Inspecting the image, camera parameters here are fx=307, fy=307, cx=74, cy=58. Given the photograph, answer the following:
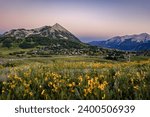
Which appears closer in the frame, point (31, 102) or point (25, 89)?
point (31, 102)

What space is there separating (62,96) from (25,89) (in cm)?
141

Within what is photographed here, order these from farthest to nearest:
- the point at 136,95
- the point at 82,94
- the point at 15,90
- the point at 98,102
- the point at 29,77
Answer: the point at 29,77, the point at 15,90, the point at 82,94, the point at 136,95, the point at 98,102

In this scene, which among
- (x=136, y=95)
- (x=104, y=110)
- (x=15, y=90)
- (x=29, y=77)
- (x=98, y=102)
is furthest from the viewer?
(x=29, y=77)

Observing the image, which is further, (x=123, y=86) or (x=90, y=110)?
(x=123, y=86)

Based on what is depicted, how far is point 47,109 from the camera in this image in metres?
5.43

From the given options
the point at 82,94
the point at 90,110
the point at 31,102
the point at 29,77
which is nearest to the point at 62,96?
the point at 82,94

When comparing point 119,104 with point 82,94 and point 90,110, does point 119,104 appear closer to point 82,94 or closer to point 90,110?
point 90,110

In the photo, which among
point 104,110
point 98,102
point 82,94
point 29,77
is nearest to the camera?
point 104,110

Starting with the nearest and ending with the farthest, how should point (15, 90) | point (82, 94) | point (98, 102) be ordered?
point (98, 102) → point (82, 94) → point (15, 90)

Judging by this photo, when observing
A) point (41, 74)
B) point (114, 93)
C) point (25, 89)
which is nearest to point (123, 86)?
point (114, 93)

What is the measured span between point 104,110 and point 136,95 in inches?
56.4

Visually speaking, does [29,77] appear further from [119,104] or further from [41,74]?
[119,104]

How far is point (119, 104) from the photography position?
5699 millimetres

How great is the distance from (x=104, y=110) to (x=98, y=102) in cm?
45
